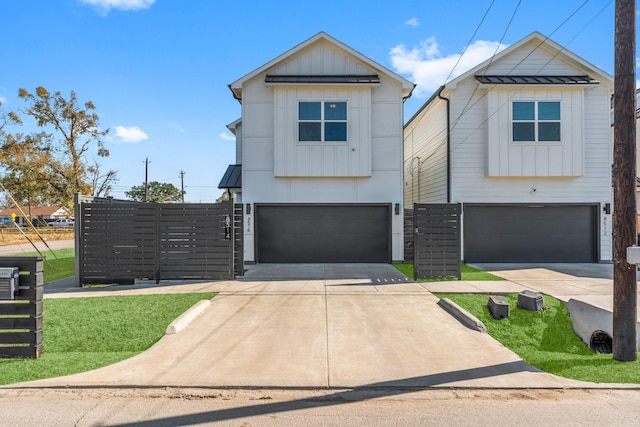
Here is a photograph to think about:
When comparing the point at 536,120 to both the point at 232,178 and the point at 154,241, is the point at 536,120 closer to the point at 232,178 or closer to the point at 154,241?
the point at 232,178

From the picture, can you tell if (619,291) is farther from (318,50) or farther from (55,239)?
(55,239)

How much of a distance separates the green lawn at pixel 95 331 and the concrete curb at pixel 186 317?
169 mm

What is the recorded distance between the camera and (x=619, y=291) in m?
4.86

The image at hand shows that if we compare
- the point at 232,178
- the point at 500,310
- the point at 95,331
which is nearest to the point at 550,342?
the point at 500,310

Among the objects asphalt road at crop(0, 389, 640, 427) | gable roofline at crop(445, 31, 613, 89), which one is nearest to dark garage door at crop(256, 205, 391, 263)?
gable roofline at crop(445, 31, 613, 89)

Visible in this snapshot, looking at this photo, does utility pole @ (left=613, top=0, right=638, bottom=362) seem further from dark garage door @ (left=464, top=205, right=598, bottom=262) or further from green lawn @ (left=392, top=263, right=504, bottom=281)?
dark garage door @ (left=464, top=205, right=598, bottom=262)

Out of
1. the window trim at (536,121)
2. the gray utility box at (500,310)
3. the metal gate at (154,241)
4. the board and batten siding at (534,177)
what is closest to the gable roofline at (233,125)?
the metal gate at (154,241)

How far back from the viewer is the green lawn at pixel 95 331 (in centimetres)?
455

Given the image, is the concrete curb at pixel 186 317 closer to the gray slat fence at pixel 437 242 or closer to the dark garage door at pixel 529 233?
the gray slat fence at pixel 437 242

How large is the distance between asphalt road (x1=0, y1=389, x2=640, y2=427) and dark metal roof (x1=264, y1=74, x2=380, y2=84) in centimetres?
1070

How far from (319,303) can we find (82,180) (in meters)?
33.3

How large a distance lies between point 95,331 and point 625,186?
7996mm

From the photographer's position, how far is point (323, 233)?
13.1 m

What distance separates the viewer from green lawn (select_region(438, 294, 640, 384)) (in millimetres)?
4457
